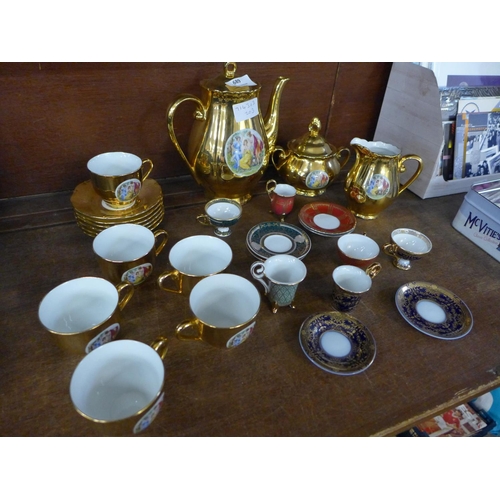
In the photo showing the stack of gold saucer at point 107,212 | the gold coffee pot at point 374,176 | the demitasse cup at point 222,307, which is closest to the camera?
the demitasse cup at point 222,307

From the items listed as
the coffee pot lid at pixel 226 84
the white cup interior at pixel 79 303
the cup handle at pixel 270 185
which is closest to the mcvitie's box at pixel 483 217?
the cup handle at pixel 270 185

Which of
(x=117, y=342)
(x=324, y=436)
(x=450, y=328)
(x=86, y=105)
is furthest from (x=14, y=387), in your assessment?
(x=450, y=328)

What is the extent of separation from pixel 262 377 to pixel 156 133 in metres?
0.67

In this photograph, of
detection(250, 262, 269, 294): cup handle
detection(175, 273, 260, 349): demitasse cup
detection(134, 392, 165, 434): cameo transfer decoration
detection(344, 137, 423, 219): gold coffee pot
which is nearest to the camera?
detection(134, 392, 165, 434): cameo transfer decoration

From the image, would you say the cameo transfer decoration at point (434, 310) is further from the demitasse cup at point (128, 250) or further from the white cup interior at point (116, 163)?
the white cup interior at point (116, 163)

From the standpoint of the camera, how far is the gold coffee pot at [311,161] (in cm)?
94

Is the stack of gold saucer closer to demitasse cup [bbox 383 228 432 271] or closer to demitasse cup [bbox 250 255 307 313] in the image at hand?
demitasse cup [bbox 250 255 307 313]

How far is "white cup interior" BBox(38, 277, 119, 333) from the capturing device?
0.61 meters

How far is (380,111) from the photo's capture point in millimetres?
1151

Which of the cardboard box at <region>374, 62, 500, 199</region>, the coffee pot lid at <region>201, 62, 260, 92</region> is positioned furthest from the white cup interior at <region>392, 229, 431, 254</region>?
the coffee pot lid at <region>201, 62, 260, 92</region>

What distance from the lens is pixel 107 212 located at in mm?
777

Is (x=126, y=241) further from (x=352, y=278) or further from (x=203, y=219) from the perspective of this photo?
(x=352, y=278)

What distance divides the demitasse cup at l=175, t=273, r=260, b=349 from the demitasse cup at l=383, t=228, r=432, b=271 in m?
0.37

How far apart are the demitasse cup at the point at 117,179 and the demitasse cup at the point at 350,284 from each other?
0.46 metres
